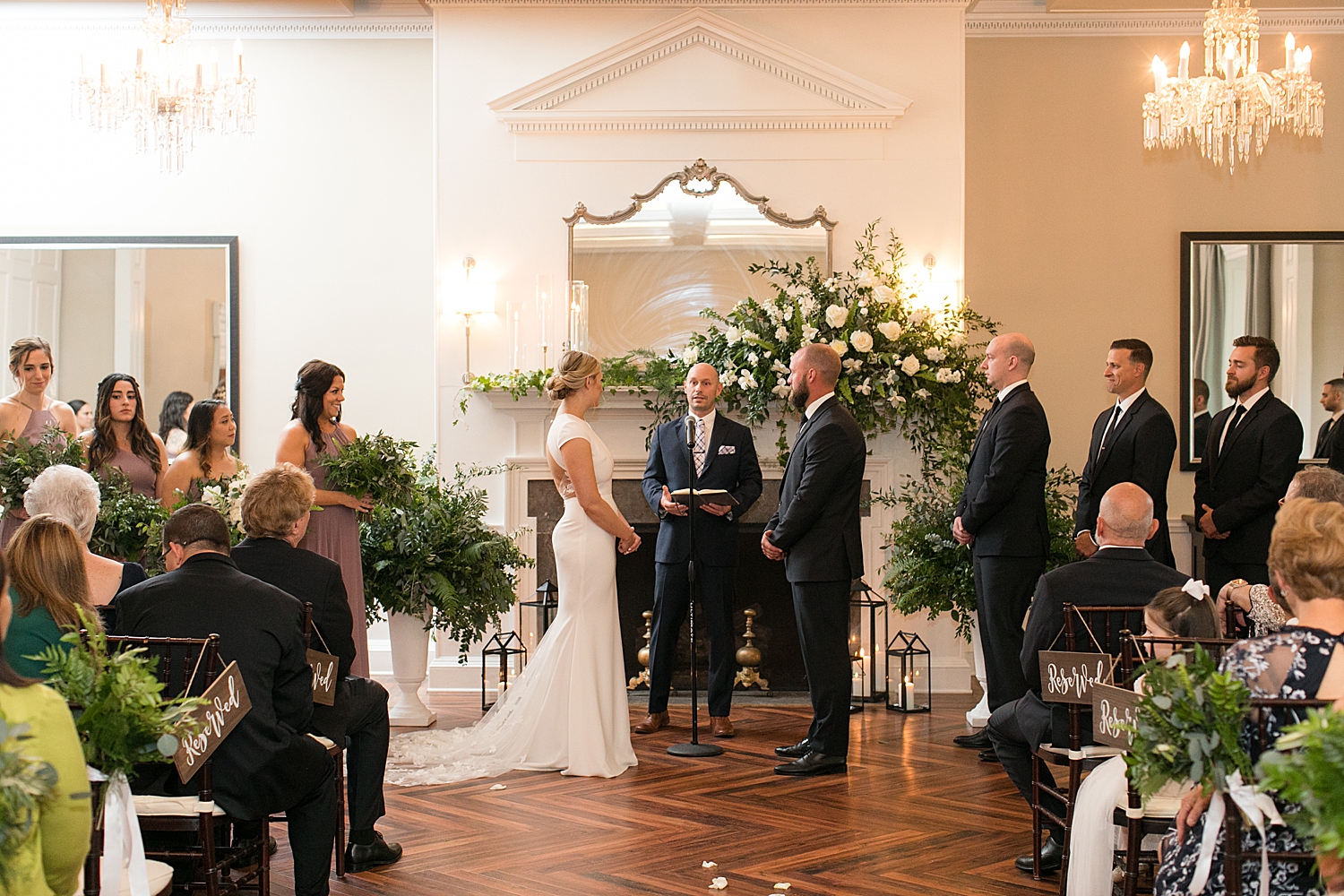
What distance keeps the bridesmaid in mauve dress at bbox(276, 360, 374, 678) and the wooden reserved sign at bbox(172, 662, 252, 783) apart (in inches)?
108

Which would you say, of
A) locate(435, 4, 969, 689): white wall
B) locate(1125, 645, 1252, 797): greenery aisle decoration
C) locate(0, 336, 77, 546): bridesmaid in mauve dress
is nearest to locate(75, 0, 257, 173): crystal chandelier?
locate(0, 336, 77, 546): bridesmaid in mauve dress

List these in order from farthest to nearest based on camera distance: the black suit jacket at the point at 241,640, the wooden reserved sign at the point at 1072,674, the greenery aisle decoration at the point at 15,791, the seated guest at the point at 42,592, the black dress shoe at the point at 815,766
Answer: the black dress shoe at the point at 815,766 → the wooden reserved sign at the point at 1072,674 → the black suit jacket at the point at 241,640 → the seated guest at the point at 42,592 → the greenery aisle decoration at the point at 15,791

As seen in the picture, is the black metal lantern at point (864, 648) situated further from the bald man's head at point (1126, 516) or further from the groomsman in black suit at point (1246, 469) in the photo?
the bald man's head at point (1126, 516)

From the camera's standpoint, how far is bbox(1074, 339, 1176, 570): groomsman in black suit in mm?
→ 5770

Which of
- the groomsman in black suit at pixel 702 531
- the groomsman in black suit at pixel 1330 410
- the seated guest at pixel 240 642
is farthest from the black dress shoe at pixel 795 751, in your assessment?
the groomsman in black suit at pixel 1330 410

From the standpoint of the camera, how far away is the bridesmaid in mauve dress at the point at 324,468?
5840 millimetres

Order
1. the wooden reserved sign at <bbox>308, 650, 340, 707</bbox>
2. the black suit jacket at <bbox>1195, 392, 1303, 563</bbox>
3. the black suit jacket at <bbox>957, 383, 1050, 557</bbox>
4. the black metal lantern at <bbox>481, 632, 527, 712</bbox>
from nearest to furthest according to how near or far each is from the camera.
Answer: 1. the wooden reserved sign at <bbox>308, 650, 340, 707</bbox>
2. the black suit jacket at <bbox>957, 383, 1050, 557</bbox>
3. the black suit jacket at <bbox>1195, 392, 1303, 563</bbox>
4. the black metal lantern at <bbox>481, 632, 527, 712</bbox>

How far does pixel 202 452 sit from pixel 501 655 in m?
1.85

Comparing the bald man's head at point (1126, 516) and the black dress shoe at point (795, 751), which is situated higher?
the bald man's head at point (1126, 516)

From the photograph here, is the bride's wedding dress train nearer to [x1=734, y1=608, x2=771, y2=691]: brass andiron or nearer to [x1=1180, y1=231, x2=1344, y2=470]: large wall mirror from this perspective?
[x1=734, y1=608, x2=771, y2=691]: brass andiron

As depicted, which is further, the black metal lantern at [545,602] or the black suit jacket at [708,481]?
the black metal lantern at [545,602]

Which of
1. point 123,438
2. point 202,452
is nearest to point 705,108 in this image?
point 202,452

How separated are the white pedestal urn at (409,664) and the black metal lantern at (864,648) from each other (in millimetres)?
2341

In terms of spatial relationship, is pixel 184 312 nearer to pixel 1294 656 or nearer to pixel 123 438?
pixel 123 438
